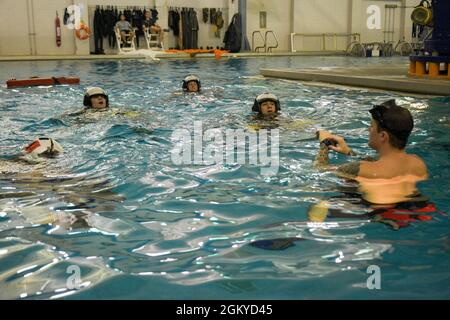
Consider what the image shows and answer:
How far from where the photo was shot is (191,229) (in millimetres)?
3729

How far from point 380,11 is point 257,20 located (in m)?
7.93

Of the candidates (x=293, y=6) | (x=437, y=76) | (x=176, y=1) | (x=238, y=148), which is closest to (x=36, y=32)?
(x=176, y=1)

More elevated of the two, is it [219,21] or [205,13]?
[205,13]

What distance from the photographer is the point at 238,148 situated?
Result: 20.8 ft

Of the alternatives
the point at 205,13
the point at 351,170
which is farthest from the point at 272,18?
the point at 351,170

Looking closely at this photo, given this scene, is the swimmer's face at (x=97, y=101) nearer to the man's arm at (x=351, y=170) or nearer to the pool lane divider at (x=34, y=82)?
the pool lane divider at (x=34, y=82)

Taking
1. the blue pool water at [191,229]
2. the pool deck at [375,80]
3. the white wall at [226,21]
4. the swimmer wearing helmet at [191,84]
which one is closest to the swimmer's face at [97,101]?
the blue pool water at [191,229]

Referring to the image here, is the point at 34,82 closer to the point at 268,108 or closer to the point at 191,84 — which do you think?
the point at 191,84

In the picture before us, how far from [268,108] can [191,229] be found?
453 cm

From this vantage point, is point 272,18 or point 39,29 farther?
point 272,18

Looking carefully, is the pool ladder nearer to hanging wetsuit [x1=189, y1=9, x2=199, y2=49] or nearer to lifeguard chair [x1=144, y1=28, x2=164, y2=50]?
hanging wetsuit [x1=189, y1=9, x2=199, y2=49]

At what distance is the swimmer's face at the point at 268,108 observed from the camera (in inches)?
313

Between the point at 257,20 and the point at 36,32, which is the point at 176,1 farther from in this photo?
the point at 36,32

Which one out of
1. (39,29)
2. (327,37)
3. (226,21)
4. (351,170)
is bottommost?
(351,170)
